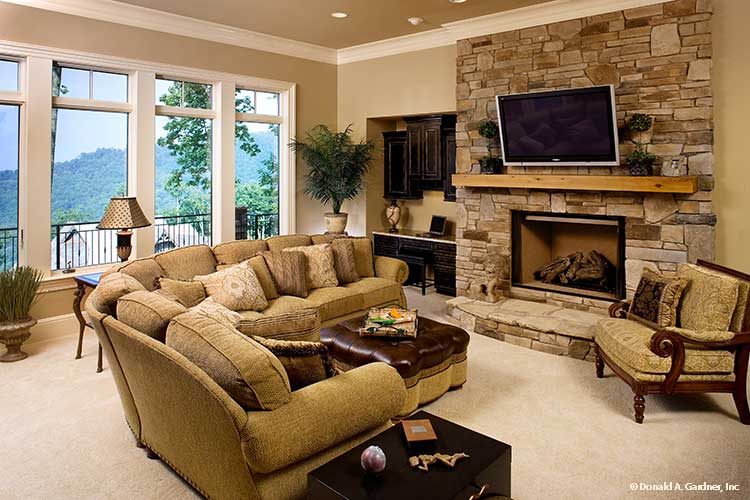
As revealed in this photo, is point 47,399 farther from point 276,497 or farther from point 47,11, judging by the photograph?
point 47,11

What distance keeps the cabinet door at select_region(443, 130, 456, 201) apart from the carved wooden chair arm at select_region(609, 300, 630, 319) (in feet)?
9.90

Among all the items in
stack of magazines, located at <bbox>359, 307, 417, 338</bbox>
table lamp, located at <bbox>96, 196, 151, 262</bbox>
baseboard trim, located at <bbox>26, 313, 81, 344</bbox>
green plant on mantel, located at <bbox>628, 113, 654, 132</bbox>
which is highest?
green plant on mantel, located at <bbox>628, 113, 654, 132</bbox>

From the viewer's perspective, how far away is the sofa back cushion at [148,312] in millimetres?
2615

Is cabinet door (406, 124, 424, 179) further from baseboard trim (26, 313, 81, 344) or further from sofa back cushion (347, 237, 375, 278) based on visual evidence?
baseboard trim (26, 313, 81, 344)

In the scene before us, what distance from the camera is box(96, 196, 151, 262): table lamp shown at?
4.71 meters

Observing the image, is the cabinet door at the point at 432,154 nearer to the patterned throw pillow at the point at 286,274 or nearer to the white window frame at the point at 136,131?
the white window frame at the point at 136,131

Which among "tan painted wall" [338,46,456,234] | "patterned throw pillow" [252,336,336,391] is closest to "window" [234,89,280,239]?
"tan painted wall" [338,46,456,234]

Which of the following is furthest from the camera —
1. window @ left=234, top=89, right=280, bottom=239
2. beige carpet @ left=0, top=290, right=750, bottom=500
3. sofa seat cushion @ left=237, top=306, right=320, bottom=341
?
window @ left=234, top=89, right=280, bottom=239

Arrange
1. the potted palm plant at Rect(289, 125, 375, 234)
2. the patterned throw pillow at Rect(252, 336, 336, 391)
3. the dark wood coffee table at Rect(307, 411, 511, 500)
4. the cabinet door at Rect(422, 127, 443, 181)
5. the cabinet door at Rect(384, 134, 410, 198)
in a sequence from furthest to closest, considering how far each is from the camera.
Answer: the cabinet door at Rect(384, 134, 410, 198)
the potted palm plant at Rect(289, 125, 375, 234)
the cabinet door at Rect(422, 127, 443, 181)
the patterned throw pillow at Rect(252, 336, 336, 391)
the dark wood coffee table at Rect(307, 411, 511, 500)

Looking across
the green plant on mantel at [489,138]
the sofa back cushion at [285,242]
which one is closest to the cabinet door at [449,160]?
the green plant on mantel at [489,138]

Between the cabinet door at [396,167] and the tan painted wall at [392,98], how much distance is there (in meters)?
0.14

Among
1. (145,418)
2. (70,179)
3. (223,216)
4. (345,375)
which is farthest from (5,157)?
(345,375)

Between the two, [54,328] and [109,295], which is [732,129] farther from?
[54,328]

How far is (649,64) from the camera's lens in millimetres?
4836
